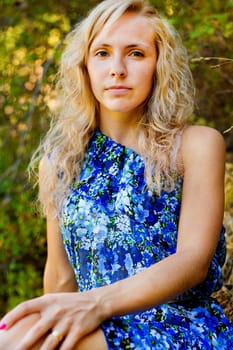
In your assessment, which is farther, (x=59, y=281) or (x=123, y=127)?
(x=59, y=281)

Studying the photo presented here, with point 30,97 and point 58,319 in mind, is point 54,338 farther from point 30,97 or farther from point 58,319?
point 30,97

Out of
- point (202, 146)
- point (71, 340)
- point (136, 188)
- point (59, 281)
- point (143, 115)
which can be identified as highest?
point (143, 115)

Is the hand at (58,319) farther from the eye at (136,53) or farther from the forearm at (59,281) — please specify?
the eye at (136,53)

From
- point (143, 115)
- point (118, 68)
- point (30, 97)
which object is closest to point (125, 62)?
point (118, 68)

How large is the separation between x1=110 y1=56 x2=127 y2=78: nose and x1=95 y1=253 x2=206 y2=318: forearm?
68cm

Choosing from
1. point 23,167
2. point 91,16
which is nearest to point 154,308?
point 91,16

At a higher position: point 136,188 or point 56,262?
point 136,188

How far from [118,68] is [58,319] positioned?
3.14 ft

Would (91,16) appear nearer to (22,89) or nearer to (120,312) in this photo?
(120,312)

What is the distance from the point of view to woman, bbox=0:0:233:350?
8.16 ft

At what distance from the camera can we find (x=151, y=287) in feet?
7.88

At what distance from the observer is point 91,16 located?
2910 mm

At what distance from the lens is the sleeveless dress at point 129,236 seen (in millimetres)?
2621

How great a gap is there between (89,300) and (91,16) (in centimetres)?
111
